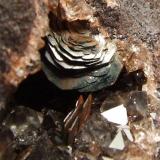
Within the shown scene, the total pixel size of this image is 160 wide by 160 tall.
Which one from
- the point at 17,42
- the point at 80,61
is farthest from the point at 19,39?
the point at 80,61

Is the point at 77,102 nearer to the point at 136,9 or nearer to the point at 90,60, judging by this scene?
the point at 90,60

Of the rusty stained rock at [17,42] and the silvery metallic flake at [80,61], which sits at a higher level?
the rusty stained rock at [17,42]

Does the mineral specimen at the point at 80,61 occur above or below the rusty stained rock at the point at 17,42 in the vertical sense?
below

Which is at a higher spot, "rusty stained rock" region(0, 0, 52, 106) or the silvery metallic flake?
"rusty stained rock" region(0, 0, 52, 106)

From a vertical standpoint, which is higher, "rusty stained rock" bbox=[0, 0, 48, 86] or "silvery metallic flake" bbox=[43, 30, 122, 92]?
"rusty stained rock" bbox=[0, 0, 48, 86]

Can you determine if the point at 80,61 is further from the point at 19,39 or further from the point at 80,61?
the point at 19,39

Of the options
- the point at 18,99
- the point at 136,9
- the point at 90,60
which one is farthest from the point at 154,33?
the point at 18,99

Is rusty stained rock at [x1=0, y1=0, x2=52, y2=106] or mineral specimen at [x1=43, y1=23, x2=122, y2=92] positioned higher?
rusty stained rock at [x1=0, y1=0, x2=52, y2=106]

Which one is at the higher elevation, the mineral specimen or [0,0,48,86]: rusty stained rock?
[0,0,48,86]: rusty stained rock

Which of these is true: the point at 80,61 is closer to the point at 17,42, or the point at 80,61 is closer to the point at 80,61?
the point at 80,61
